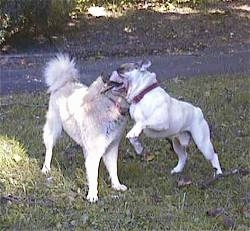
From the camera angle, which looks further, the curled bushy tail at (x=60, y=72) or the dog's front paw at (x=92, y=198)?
the curled bushy tail at (x=60, y=72)

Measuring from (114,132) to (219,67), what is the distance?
698 cm

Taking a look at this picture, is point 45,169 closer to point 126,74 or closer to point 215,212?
point 126,74

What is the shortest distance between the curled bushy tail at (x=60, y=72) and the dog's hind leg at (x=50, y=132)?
0.23 metres

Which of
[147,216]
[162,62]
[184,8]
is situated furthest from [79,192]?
[184,8]

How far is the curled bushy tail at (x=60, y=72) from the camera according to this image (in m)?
5.41

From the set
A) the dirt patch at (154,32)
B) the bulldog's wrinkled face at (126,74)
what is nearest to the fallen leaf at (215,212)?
the bulldog's wrinkled face at (126,74)

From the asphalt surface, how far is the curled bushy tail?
4.26 metres

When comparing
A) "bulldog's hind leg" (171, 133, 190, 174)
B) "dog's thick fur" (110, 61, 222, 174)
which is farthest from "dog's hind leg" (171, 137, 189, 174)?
"dog's thick fur" (110, 61, 222, 174)

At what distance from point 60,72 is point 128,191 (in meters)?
1.15

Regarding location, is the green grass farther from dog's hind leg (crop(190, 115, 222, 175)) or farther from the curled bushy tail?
the curled bushy tail

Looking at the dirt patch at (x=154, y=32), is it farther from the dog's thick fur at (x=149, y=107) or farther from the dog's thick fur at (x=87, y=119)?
the dog's thick fur at (x=149, y=107)

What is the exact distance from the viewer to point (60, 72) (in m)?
5.45

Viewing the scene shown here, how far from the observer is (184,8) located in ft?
55.3

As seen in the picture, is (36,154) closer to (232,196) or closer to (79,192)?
(79,192)
